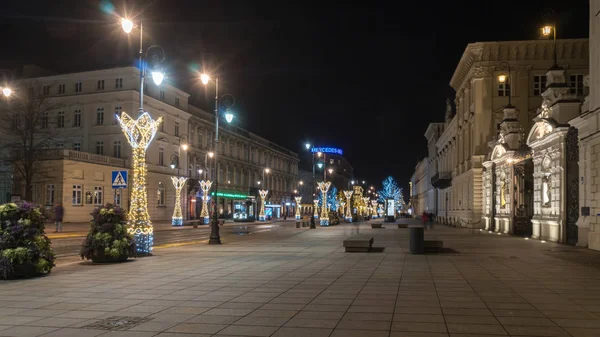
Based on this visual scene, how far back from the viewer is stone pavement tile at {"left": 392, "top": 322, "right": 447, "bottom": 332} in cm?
786

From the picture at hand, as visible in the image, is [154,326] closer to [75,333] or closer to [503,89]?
[75,333]

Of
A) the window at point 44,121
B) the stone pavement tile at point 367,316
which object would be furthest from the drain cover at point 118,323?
the window at point 44,121

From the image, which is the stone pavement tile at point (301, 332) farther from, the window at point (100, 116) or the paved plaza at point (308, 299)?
the window at point (100, 116)

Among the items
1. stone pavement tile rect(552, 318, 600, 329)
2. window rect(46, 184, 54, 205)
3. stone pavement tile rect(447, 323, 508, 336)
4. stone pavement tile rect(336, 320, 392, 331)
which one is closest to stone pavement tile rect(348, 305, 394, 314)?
stone pavement tile rect(336, 320, 392, 331)

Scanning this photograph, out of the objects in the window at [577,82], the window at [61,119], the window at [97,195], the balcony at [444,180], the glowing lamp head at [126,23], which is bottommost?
the window at [97,195]

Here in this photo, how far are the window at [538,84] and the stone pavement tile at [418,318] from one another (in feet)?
146

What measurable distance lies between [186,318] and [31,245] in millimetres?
6846

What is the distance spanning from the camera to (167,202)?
68812 millimetres

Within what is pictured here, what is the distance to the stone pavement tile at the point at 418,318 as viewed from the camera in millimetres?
8484

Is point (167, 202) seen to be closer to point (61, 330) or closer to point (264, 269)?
point (264, 269)

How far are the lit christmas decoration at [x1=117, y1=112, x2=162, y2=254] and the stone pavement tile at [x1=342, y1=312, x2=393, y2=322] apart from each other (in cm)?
1213

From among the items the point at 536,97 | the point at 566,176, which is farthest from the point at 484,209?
the point at 566,176

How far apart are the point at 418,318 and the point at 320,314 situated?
1.55m

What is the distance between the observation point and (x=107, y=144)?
6134cm
